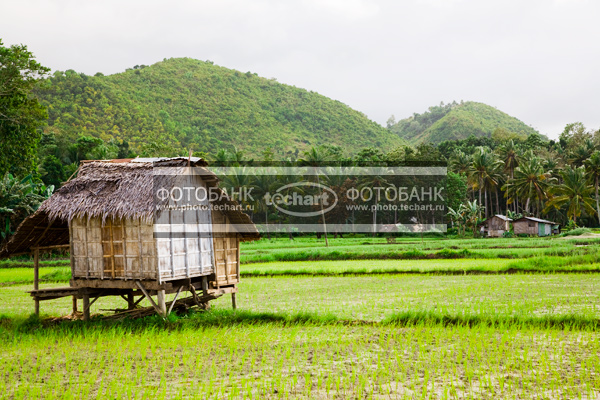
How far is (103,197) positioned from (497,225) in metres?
36.4

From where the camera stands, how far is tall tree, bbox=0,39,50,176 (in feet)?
68.3

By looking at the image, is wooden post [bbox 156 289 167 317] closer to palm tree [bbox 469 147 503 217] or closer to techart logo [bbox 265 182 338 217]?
techart logo [bbox 265 182 338 217]

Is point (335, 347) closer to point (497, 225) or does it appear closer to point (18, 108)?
point (18, 108)

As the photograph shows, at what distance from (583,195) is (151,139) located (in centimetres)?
4019

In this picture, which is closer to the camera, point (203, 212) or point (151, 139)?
point (203, 212)

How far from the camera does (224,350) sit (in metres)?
7.95

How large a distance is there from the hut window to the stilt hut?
0.07 ft

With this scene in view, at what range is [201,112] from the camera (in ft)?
223

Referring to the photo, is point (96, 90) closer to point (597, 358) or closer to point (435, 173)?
point (435, 173)

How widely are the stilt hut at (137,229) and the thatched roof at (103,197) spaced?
0.8 inches

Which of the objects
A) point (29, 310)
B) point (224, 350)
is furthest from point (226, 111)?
point (224, 350)

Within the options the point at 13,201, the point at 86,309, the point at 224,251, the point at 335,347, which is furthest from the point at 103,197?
the point at 13,201

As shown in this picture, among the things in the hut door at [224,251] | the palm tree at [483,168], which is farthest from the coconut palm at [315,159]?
the hut door at [224,251]

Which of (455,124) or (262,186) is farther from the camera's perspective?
(455,124)
